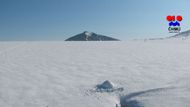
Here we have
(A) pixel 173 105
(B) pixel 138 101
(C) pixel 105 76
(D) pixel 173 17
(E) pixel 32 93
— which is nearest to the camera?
(A) pixel 173 105

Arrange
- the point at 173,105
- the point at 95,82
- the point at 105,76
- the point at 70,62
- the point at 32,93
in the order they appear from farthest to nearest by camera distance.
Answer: the point at 70,62, the point at 105,76, the point at 95,82, the point at 32,93, the point at 173,105

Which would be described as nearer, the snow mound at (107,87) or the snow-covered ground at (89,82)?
the snow-covered ground at (89,82)

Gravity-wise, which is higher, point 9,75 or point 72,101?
point 9,75

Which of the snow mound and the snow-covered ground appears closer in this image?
the snow-covered ground

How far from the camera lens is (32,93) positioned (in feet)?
23.4

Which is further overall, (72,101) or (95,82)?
(95,82)

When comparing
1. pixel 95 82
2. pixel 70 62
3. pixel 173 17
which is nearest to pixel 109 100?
pixel 95 82

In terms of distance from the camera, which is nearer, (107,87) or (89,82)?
(107,87)

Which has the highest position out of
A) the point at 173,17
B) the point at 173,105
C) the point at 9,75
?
the point at 173,17

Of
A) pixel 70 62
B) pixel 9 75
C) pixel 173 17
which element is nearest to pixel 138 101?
pixel 9 75

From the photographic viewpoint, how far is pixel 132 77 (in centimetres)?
879

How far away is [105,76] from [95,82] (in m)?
0.80

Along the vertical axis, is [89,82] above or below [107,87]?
above

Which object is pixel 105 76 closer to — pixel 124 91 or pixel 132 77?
pixel 132 77
